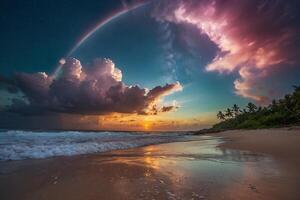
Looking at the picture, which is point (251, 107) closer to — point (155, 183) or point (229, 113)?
point (229, 113)

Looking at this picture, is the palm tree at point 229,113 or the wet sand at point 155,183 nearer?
the wet sand at point 155,183

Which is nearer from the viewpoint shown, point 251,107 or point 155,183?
point 155,183

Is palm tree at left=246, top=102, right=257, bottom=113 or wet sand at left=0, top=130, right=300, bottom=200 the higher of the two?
palm tree at left=246, top=102, right=257, bottom=113

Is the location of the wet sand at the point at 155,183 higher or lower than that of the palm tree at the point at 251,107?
lower

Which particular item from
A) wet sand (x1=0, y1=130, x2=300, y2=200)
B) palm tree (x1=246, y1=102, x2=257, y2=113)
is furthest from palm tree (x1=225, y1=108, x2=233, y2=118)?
wet sand (x1=0, y1=130, x2=300, y2=200)

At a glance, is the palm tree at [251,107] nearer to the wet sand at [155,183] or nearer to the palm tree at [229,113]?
the palm tree at [229,113]

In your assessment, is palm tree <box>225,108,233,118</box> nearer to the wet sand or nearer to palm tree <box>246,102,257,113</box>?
palm tree <box>246,102,257,113</box>

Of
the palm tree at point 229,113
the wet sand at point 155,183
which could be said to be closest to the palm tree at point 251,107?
the palm tree at point 229,113

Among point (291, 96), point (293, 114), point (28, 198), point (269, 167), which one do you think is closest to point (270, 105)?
point (291, 96)

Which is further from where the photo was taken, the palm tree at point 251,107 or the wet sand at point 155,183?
the palm tree at point 251,107

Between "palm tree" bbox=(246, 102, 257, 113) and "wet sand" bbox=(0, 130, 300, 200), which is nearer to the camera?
"wet sand" bbox=(0, 130, 300, 200)

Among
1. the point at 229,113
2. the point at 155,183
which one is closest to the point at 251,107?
the point at 229,113

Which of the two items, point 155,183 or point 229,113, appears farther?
point 229,113

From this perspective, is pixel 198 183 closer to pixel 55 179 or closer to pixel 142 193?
pixel 142 193
